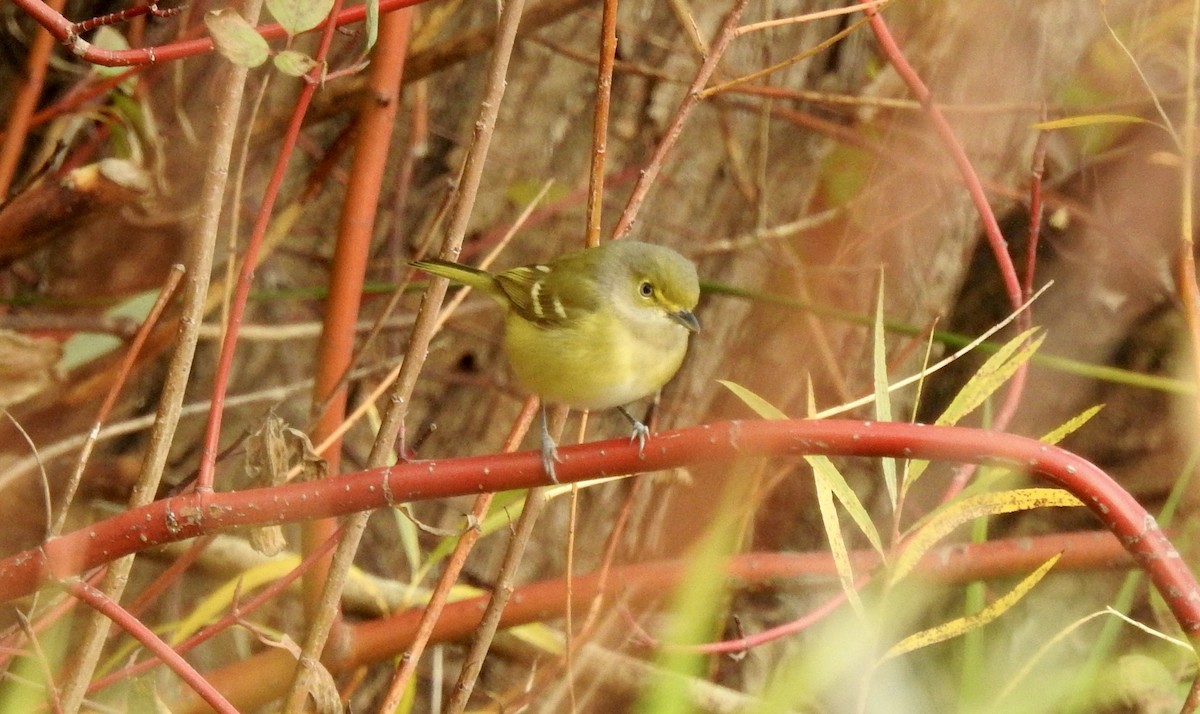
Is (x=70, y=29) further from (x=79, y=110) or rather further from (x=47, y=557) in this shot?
(x=79, y=110)

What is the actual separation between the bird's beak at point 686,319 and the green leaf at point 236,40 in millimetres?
1192

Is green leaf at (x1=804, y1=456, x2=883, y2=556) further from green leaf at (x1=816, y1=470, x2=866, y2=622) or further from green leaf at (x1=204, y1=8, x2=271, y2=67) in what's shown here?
green leaf at (x1=204, y1=8, x2=271, y2=67)

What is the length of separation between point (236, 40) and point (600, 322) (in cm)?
110

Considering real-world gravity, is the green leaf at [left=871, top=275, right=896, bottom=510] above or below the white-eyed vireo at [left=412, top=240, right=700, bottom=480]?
below

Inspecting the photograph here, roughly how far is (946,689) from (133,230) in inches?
101

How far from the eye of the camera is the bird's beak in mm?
2295

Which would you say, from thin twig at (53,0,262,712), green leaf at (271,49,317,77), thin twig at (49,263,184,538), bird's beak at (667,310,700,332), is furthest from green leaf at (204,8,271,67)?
bird's beak at (667,310,700,332)

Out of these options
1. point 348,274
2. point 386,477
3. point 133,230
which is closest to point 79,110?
point 133,230

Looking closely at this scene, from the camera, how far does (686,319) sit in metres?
2.31

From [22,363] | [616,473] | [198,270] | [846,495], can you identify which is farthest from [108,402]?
[846,495]

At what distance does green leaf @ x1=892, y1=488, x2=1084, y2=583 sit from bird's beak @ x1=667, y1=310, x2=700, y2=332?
878 mm

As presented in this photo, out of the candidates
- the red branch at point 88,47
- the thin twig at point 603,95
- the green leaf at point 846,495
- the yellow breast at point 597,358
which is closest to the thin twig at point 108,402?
the red branch at point 88,47

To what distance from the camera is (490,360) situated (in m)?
3.34

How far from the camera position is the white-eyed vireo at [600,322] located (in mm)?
2131
